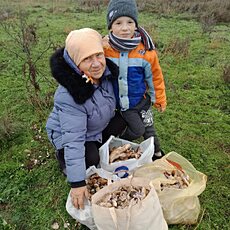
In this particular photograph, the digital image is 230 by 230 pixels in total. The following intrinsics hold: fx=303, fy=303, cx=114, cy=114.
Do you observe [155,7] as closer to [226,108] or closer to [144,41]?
[226,108]

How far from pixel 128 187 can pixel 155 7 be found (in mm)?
10805

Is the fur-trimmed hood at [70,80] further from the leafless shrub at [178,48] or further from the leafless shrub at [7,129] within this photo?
the leafless shrub at [178,48]

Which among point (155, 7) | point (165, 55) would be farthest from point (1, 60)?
point (155, 7)

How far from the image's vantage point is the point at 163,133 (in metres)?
3.41

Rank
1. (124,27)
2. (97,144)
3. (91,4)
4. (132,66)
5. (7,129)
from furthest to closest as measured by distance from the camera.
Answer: (91,4)
(7,129)
(97,144)
(132,66)
(124,27)

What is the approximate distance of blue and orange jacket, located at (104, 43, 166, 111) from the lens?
2.28 m

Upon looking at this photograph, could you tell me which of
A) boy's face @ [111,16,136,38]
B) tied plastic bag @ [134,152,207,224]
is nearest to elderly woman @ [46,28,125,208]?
boy's face @ [111,16,136,38]

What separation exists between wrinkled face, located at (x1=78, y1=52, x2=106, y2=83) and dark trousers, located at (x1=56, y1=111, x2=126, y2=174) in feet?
1.94

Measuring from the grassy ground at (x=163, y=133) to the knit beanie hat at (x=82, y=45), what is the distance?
4.15 feet

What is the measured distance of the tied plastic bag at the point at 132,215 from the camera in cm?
181

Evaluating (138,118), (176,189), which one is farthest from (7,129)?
(176,189)

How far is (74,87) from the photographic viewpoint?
1992mm

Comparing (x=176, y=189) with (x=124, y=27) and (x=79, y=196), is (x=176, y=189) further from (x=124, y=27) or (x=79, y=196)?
(x=124, y=27)

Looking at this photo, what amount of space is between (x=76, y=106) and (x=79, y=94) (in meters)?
0.10
